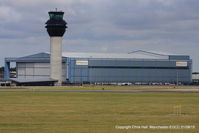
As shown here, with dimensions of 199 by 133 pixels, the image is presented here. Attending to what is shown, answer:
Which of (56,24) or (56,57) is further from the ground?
(56,24)

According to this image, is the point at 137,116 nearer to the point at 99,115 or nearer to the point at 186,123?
the point at 99,115

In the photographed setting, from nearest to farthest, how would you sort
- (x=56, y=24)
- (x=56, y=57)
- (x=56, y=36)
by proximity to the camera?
(x=56, y=24) < (x=56, y=36) < (x=56, y=57)

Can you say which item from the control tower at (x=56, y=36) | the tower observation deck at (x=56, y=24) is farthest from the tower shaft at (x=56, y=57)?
the tower observation deck at (x=56, y=24)

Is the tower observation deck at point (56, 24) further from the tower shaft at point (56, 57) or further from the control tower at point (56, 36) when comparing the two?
the tower shaft at point (56, 57)

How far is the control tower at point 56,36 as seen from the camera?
168 m

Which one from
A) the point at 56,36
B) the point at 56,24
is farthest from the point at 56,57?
the point at 56,24

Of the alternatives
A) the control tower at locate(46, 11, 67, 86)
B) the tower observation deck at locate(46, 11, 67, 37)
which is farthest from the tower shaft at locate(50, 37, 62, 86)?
the tower observation deck at locate(46, 11, 67, 37)

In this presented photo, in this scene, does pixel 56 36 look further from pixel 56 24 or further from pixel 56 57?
pixel 56 57

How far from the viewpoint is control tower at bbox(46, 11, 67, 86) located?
168 m

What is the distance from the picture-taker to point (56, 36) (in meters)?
169

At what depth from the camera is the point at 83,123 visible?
129 ft

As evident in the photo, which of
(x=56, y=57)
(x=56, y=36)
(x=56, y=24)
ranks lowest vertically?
(x=56, y=57)

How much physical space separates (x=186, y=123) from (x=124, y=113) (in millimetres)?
10613

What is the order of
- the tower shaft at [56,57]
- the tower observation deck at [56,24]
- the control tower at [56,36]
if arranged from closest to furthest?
the tower observation deck at [56,24] → the control tower at [56,36] → the tower shaft at [56,57]
